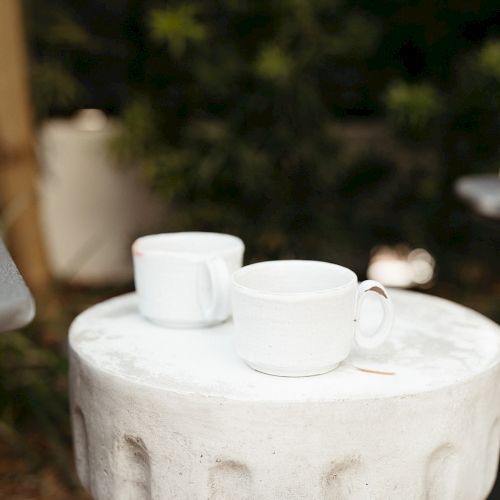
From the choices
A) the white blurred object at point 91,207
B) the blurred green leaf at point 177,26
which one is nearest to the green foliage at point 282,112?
the blurred green leaf at point 177,26

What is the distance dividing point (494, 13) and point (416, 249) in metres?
1.10

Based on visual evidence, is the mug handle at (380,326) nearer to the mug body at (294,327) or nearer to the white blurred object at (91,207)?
the mug body at (294,327)

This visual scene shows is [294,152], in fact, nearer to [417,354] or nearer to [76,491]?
[76,491]

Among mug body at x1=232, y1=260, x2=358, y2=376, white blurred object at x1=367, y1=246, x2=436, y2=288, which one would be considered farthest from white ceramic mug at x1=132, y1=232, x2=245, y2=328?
white blurred object at x1=367, y1=246, x2=436, y2=288

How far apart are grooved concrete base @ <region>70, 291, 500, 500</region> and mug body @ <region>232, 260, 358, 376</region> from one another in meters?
0.02

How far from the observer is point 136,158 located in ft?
10.1

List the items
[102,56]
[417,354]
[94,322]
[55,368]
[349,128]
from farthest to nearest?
[349,128]
[102,56]
[55,368]
[94,322]
[417,354]

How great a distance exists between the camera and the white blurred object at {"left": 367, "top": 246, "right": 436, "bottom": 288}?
3.15m

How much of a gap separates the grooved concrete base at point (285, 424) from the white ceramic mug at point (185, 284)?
0.07m

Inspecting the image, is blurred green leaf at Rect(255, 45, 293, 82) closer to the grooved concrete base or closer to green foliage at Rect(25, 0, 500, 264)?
green foliage at Rect(25, 0, 500, 264)

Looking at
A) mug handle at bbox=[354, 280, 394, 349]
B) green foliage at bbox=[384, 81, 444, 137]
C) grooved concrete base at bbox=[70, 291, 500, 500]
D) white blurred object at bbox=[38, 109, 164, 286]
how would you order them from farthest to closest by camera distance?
white blurred object at bbox=[38, 109, 164, 286] < green foliage at bbox=[384, 81, 444, 137] < mug handle at bbox=[354, 280, 394, 349] < grooved concrete base at bbox=[70, 291, 500, 500]

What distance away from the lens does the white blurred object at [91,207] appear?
339 centimetres

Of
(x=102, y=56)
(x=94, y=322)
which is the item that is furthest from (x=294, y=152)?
(x=94, y=322)

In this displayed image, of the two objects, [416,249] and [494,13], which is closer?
[416,249]
